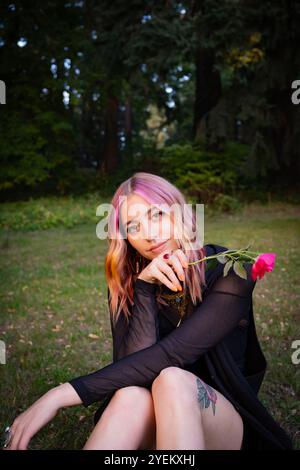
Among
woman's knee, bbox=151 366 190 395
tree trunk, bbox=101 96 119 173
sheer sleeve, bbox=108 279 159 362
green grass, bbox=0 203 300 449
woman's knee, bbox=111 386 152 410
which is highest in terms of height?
tree trunk, bbox=101 96 119 173

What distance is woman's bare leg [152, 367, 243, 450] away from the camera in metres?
1.55

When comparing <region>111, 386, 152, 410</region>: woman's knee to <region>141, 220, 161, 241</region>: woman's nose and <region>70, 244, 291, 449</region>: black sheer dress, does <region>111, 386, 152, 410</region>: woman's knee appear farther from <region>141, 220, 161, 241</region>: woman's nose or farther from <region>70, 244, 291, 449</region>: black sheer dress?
<region>141, 220, 161, 241</region>: woman's nose

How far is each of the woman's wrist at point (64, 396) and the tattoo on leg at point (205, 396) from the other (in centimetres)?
47

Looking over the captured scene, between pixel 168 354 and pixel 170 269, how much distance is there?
1.17 feet

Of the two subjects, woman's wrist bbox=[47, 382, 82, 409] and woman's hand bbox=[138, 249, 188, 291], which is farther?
woman's hand bbox=[138, 249, 188, 291]

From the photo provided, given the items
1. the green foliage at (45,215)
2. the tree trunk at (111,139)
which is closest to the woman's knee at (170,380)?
the green foliage at (45,215)

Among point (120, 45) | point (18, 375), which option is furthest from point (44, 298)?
point (120, 45)

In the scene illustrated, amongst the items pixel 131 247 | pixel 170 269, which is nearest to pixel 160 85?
pixel 131 247

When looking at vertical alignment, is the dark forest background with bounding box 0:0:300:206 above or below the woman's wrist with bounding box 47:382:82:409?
above

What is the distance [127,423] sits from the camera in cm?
167

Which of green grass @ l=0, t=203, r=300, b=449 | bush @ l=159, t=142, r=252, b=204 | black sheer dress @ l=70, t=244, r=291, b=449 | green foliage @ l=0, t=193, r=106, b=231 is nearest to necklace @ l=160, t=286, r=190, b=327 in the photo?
black sheer dress @ l=70, t=244, r=291, b=449

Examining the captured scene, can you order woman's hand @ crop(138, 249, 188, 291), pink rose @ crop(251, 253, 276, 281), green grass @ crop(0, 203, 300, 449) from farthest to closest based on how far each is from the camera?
1. green grass @ crop(0, 203, 300, 449)
2. woman's hand @ crop(138, 249, 188, 291)
3. pink rose @ crop(251, 253, 276, 281)

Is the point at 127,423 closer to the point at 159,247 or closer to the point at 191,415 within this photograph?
the point at 191,415

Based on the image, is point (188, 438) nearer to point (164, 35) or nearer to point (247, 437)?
point (247, 437)
